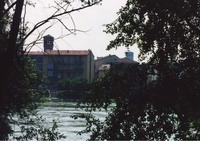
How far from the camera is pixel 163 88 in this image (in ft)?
27.9

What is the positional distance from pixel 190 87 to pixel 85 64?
112 metres

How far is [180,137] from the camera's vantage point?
8.62m

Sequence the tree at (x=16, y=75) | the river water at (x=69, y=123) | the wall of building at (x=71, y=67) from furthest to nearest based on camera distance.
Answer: the wall of building at (x=71, y=67) < the river water at (x=69, y=123) < the tree at (x=16, y=75)

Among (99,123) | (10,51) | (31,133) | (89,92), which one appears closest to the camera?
(10,51)

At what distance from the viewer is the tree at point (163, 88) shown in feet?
27.8

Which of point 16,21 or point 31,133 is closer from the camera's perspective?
point 16,21

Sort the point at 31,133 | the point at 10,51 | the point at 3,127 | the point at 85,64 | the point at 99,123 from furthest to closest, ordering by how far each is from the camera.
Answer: the point at 85,64 → the point at 3,127 → the point at 31,133 → the point at 99,123 → the point at 10,51

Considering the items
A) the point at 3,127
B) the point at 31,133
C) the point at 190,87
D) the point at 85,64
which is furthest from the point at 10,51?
the point at 85,64

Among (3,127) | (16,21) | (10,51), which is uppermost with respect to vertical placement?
(16,21)

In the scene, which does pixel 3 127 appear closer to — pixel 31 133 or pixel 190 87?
pixel 31 133

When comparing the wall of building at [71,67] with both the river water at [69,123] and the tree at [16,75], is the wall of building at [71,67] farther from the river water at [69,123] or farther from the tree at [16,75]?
the tree at [16,75]

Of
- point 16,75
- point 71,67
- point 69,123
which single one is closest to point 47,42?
point 16,75

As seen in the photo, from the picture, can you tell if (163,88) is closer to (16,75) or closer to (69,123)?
(16,75)

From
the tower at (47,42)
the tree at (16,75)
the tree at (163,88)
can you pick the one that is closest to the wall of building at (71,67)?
the tree at (16,75)
